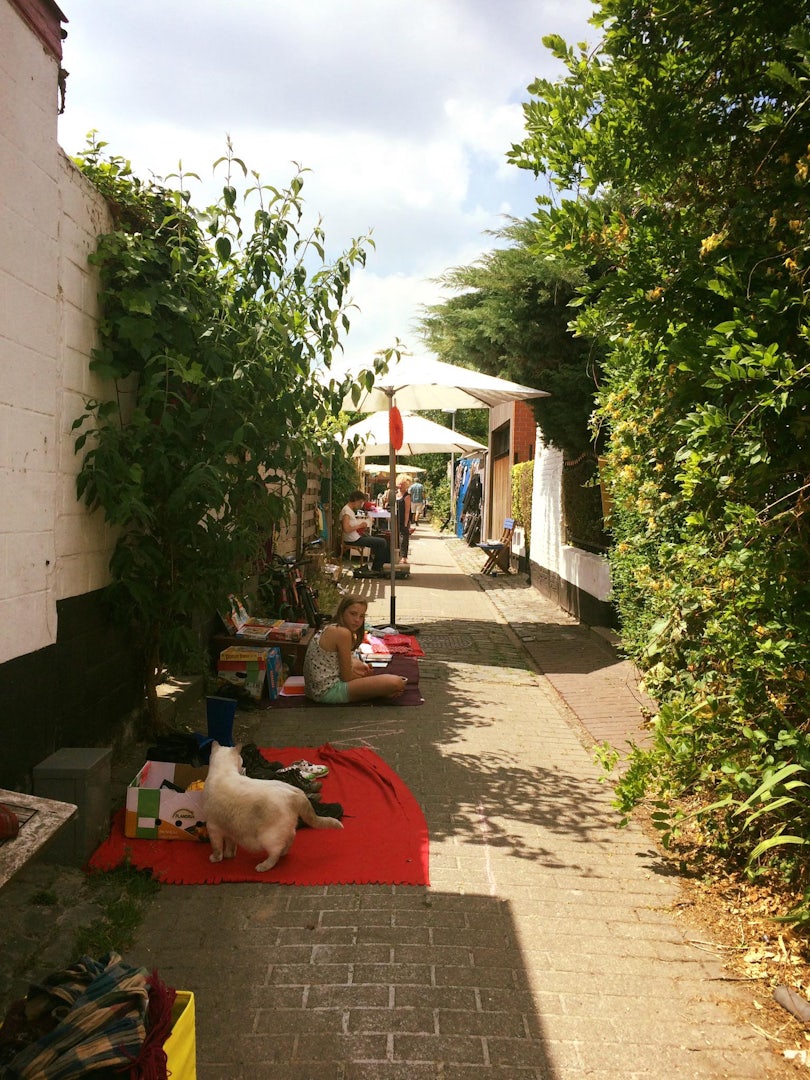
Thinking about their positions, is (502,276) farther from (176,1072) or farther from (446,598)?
(176,1072)

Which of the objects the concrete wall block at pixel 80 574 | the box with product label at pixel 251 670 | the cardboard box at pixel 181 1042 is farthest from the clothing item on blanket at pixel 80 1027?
the box with product label at pixel 251 670

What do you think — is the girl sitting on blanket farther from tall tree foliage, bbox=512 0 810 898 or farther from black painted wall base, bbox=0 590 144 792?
tall tree foliage, bbox=512 0 810 898

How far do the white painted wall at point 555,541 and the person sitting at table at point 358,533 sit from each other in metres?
2.83

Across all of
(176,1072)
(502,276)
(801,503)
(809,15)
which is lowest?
(176,1072)

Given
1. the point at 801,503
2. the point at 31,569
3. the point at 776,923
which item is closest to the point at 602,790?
the point at 776,923

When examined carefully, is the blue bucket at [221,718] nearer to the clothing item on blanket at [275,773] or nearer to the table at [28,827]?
the clothing item on blanket at [275,773]

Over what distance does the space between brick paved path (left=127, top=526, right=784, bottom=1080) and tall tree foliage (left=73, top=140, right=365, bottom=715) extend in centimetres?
187

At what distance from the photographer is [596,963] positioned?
3.34 m

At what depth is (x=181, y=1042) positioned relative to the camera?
2176 mm

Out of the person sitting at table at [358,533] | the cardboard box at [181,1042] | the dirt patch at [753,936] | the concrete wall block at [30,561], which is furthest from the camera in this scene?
the person sitting at table at [358,533]

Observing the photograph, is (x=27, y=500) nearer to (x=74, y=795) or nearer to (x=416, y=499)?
(x=74, y=795)

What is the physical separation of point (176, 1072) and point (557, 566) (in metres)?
10.9

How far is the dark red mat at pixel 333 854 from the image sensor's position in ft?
13.1

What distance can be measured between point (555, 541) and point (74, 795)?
9.65 metres
